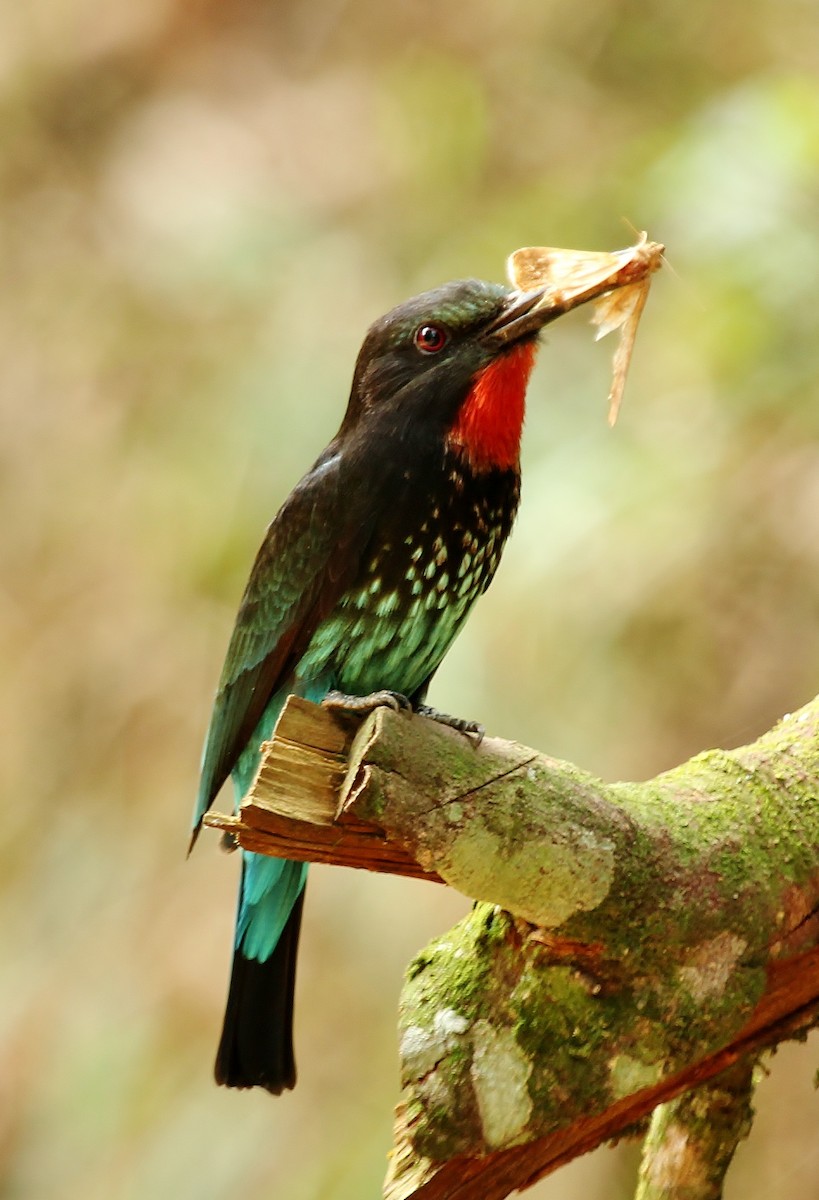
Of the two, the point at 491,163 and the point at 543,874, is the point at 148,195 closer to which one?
the point at 491,163

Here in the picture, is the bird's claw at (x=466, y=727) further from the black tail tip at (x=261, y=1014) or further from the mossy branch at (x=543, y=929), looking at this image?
the black tail tip at (x=261, y=1014)

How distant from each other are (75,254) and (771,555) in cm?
308

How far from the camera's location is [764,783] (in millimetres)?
2225

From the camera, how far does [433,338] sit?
97.9 inches

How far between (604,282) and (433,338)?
307 mm

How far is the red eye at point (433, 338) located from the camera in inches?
97.8

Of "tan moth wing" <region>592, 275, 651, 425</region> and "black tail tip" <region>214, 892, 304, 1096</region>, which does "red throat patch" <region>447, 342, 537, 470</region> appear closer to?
"tan moth wing" <region>592, 275, 651, 425</region>

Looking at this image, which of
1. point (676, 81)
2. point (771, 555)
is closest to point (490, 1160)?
point (771, 555)

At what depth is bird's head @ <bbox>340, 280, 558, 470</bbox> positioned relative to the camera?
243 cm

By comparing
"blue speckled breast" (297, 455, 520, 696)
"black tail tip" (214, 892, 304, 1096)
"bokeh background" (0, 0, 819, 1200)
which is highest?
"bokeh background" (0, 0, 819, 1200)

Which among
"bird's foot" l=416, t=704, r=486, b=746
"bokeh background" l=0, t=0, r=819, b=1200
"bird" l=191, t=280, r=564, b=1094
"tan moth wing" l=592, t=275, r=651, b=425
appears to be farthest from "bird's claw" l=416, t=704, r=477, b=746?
"bokeh background" l=0, t=0, r=819, b=1200

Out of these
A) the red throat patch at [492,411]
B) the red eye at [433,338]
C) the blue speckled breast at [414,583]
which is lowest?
the blue speckled breast at [414,583]

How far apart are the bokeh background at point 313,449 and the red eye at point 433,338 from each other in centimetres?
92

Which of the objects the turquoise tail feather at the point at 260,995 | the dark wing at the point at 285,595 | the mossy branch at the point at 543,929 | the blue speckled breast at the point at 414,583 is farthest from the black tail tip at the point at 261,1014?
the mossy branch at the point at 543,929
